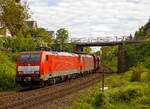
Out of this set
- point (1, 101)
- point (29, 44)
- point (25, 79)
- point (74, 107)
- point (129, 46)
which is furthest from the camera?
point (129, 46)

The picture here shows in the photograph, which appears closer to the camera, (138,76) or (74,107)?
(74,107)

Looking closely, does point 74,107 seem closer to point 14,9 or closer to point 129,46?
point 14,9

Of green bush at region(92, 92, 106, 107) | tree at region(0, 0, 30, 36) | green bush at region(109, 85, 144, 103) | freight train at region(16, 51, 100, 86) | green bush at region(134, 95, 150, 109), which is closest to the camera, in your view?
green bush at region(134, 95, 150, 109)

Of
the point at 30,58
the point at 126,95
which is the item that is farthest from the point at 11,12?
the point at 126,95

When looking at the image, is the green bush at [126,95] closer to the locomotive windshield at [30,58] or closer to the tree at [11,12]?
the locomotive windshield at [30,58]

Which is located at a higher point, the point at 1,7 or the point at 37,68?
the point at 1,7

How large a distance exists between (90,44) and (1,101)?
29880 mm

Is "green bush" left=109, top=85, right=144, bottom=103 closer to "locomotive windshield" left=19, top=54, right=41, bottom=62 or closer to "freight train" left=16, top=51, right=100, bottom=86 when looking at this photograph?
"freight train" left=16, top=51, right=100, bottom=86

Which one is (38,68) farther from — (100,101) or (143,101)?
(143,101)

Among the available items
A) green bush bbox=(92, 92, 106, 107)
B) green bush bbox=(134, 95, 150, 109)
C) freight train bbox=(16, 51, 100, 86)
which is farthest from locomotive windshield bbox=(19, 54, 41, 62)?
green bush bbox=(134, 95, 150, 109)

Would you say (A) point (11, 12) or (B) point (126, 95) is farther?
(A) point (11, 12)

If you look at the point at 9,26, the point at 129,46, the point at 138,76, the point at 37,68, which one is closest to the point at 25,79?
the point at 37,68

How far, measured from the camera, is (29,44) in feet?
97.2

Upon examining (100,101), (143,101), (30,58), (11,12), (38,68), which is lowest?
(143,101)
